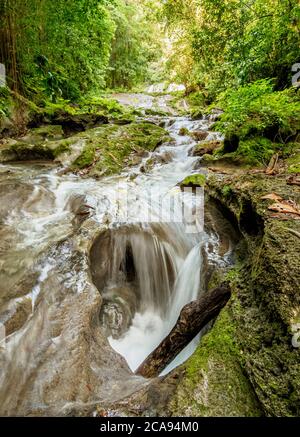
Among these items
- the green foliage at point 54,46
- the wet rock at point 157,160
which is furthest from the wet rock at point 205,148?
the green foliage at point 54,46

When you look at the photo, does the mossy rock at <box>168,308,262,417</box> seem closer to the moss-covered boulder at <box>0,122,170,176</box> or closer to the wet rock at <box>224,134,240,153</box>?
the wet rock at <box>224,134,240,153</box>

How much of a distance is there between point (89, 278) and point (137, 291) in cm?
87

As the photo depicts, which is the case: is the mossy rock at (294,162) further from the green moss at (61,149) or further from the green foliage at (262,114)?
the green moss at (61,149)

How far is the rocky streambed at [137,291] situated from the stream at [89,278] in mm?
13

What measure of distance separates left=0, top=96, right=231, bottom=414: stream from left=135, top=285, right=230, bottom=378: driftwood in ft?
0.35

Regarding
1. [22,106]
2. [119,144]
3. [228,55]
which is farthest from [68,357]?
[22,106]

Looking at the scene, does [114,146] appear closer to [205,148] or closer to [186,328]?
[205,148]

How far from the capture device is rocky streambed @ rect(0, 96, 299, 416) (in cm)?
163

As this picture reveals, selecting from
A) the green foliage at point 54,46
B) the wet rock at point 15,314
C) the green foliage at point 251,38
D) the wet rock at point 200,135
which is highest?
the green foliage at point 54,46

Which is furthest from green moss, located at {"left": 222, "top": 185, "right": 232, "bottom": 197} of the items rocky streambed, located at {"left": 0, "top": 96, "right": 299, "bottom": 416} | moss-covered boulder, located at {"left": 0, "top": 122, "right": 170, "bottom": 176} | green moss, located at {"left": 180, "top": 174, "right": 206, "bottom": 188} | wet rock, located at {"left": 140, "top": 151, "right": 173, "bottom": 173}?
wet rock, located at {"left": 140, "top": 151, "right": 173, "bottom": 173}

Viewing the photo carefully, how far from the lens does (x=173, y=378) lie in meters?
1.76

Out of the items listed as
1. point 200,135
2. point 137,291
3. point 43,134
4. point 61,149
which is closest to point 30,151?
point 61,149

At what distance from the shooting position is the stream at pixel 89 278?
2.07 m
